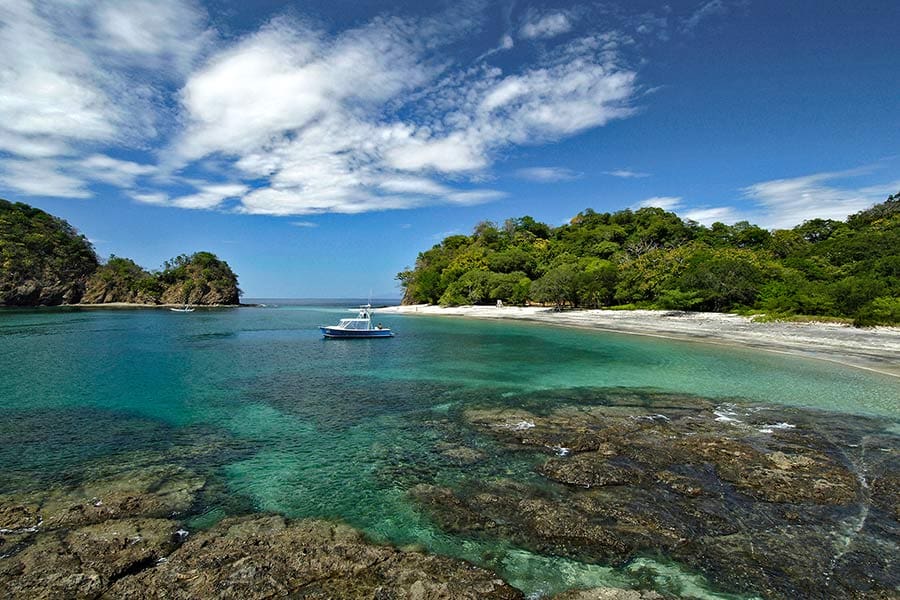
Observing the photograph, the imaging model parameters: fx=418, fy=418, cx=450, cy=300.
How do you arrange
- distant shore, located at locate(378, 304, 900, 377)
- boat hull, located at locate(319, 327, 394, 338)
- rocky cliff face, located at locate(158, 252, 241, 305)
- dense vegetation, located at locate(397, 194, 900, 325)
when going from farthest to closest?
rocky cliff face, located at locate(158, 252, 241, 305) < boat hull, located at locate(319, 327, 394, 338) < dense vegetation, located at locate(397, 194, 900, 325) < distant shore, located at locate(378, 304, 900, 377)

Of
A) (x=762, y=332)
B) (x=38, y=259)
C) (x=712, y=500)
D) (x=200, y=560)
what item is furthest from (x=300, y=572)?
(x=38, y=259)

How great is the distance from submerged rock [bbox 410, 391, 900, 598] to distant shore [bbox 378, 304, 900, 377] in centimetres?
1666

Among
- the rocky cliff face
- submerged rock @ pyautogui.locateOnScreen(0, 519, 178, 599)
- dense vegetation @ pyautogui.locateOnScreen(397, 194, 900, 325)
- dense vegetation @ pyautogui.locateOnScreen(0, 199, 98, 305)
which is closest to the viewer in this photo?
submerged rock @ pyautogui.locateOnScreen(0, 519, 178, 599)

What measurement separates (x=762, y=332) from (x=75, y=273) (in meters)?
142

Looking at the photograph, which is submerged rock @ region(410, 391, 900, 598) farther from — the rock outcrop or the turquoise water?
the rock outcrop

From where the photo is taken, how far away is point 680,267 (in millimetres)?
55438

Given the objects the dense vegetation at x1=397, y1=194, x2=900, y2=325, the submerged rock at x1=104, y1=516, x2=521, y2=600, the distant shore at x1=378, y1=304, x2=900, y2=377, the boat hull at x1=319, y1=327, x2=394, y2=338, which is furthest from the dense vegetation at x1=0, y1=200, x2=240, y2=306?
the submerged rock at x1=104, y1=516, x2=521, y2=600

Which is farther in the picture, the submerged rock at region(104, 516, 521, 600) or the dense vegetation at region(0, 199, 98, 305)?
the dense vegetation at region(0, 199, 98, 305)

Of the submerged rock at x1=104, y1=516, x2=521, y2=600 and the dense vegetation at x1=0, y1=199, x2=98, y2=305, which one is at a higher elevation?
the dense vegetation at x1=0, y1=199, x2=98, y2=305

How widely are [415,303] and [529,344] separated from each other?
230 feet

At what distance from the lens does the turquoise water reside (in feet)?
28.0

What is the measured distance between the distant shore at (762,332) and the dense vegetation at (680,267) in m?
3.04

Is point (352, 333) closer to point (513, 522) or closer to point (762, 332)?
point (513, 522)

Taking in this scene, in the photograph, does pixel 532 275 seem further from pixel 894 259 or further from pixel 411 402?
pixel 411 402
